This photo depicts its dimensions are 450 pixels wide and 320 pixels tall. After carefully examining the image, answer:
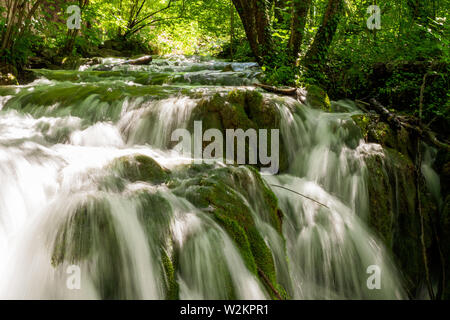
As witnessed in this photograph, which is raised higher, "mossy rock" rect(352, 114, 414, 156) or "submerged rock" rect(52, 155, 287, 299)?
"mossy rock" rect(352, 114, 414, 156)

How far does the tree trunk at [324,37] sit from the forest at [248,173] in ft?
0.10

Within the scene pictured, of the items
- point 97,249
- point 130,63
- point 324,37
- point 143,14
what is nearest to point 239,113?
point 97,249

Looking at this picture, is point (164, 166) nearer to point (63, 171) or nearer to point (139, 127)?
point (63, 171)

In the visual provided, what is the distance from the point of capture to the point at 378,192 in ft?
11.3

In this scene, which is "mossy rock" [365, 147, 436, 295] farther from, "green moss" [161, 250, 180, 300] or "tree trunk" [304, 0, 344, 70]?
"tree trunk" [304, 0, 344, 70]

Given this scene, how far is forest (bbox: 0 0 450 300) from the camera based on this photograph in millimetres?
1875

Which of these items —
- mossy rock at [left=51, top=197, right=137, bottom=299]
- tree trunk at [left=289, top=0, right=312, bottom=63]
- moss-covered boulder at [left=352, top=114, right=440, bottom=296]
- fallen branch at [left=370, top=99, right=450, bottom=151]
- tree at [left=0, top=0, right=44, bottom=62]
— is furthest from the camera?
tree trunk at [left=289, top=0, right=312, bottom=63]

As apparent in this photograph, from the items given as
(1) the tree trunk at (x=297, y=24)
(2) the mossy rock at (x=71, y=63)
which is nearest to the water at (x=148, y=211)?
(1) the tree trunk at (x=297, y=24)

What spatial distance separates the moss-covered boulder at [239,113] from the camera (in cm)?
389

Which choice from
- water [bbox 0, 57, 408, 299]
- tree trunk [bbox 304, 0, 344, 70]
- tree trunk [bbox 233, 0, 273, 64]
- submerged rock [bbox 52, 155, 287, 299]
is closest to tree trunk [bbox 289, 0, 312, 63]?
tree trunk [bbox 304, 0, 344, 70]

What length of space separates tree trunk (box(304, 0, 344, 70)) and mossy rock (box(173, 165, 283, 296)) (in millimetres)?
4155

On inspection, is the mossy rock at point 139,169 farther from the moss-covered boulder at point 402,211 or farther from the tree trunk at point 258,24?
the tree trunk at point 258,24

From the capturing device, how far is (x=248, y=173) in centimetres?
278

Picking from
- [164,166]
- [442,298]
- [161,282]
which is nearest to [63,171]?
[164,166]
